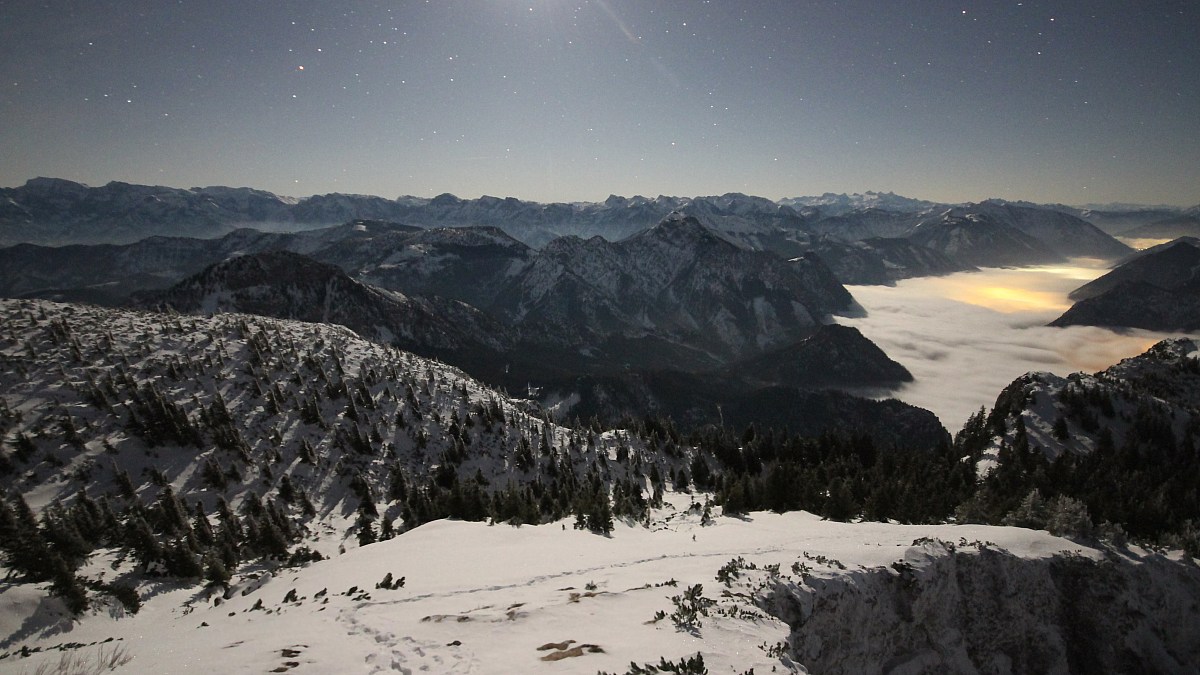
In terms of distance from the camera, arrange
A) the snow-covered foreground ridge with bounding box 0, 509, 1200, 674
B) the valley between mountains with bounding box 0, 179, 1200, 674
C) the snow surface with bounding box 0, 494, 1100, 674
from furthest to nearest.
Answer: the valley between mountains with bounding box 0, 179, 1200, 674
the snow-covered foreground ridge with bounding box 0, 509, 1200, 674
the snow surface with bounding box 0, 494, 1100, 674

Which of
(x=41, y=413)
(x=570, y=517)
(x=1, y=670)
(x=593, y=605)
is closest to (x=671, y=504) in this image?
(x=570, y=517)

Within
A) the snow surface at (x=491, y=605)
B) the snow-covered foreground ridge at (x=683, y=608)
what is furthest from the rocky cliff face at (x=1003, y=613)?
the snow surface at (x=491, y=605)

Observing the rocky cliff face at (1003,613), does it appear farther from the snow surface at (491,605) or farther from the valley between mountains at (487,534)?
Answer: the snow surface at (491,605)

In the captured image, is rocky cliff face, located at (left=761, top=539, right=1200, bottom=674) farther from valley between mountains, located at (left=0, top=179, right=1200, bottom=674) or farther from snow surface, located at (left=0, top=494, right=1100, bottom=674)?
snow surface, located at (left=0, top=494, right=1100, bottom=674)

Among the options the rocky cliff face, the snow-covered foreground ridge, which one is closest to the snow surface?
the snow-covered foreground ridge

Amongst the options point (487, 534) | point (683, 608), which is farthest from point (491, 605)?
point (487, 534)

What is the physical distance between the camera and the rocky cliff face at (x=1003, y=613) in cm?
3047

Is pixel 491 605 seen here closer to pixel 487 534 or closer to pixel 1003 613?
pixel 487 534

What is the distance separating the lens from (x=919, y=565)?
115 ft

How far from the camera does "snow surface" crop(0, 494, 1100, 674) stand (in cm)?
2159

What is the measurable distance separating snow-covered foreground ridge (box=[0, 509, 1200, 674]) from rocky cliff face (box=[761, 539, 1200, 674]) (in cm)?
13

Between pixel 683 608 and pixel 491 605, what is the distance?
11.6m

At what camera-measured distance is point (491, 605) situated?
28.3m

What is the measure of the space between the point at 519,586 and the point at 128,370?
101724mm
